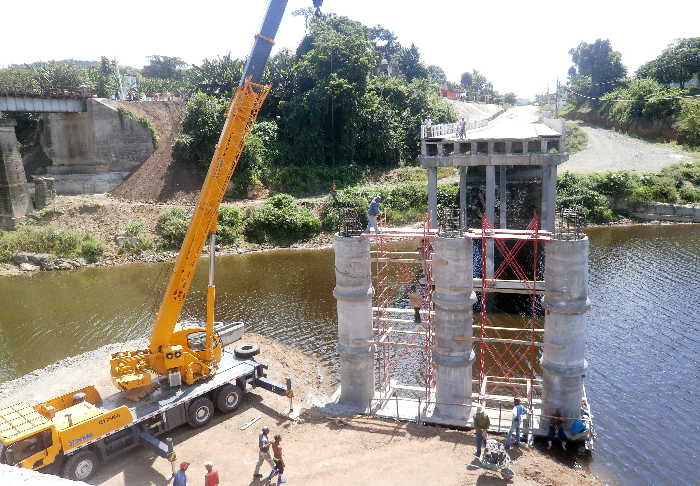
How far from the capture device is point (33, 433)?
1324cm

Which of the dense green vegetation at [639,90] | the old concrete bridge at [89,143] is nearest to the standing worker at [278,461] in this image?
the old concrete bridge at [89,143]

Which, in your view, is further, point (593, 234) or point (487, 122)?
point (593, 234)

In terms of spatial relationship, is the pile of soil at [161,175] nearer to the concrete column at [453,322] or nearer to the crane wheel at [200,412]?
the crane wheel at [200,412]

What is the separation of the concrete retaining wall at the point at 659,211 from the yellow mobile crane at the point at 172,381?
154ft

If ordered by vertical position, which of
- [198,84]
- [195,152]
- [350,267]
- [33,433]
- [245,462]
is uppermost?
[198,84]

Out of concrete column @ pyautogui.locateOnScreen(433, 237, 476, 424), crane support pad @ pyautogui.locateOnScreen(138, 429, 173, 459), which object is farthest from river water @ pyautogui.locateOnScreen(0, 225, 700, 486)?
crane support pad @ pyautogui.locateOnScreen(138, 429, 173, 459)

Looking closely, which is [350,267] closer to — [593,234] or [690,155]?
[593,234]

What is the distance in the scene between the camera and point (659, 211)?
52.8 m

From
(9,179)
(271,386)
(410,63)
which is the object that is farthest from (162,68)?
(271,386)

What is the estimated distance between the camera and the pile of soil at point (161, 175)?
51594 mm

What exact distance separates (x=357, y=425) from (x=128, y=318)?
710 inches

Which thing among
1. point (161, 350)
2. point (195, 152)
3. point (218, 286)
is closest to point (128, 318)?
point (218, 286)

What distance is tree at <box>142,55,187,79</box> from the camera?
354ft

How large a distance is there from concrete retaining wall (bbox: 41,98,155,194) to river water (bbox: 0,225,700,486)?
15.1m
